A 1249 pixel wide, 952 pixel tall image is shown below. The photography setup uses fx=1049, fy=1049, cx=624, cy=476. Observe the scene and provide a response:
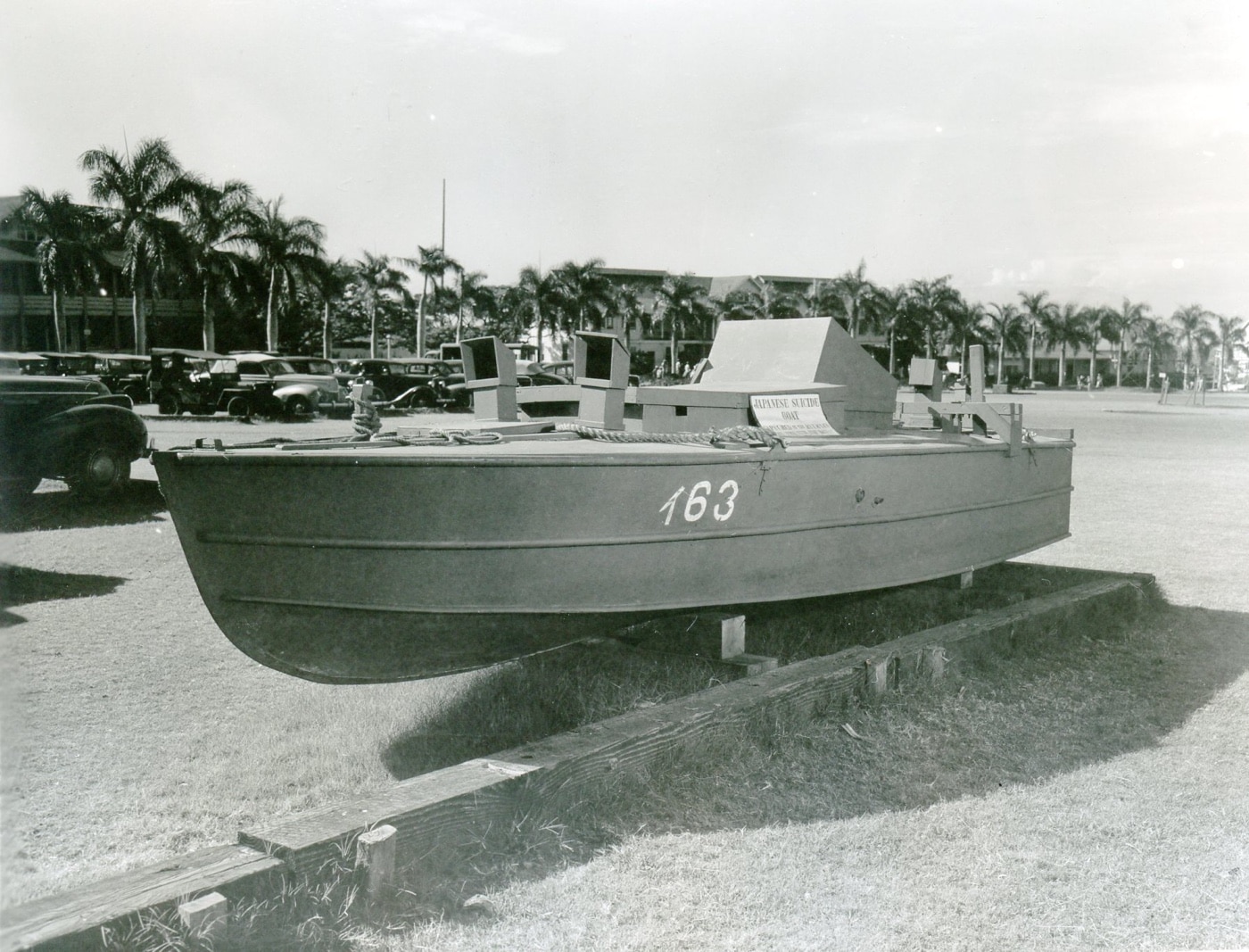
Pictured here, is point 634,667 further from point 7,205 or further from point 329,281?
point 329,281

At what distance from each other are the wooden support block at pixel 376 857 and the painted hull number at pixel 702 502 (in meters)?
1.86

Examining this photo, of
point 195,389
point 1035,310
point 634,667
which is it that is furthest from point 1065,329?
point 634,667

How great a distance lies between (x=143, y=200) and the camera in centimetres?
1045

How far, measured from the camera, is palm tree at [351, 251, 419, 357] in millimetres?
36719

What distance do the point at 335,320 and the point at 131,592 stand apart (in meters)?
37.1

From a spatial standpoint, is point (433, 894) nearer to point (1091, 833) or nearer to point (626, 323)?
point (1091, 833)

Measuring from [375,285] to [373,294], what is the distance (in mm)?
1625

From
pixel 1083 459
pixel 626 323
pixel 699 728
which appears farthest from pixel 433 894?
pixel 626 323

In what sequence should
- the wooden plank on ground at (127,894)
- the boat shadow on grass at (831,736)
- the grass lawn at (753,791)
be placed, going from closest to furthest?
the wooden plank on ground at (127,894) < the grass lawn at (753,791) < the boat shadow on grass at (831,736)

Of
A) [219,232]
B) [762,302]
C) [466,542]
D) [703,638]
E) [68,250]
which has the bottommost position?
[703,638]

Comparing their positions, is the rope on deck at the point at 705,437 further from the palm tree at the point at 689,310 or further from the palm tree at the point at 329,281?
the palm tree at the point at 689,310

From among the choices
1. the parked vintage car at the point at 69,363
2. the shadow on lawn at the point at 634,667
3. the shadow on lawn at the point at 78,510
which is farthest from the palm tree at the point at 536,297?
the shadow on lawn at the point at 634,667

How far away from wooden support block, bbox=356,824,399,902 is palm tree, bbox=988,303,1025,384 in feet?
245

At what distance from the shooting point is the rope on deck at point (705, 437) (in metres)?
4.66
